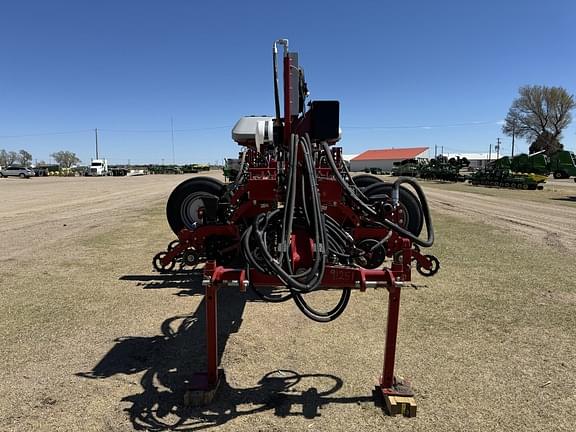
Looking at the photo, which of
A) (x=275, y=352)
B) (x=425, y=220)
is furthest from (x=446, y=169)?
(x=275, y=352)

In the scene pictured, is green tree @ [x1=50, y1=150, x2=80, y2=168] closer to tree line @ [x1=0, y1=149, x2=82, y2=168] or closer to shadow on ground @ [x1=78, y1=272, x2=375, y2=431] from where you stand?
tree line @ [x1=0, y1=149, x2=82, y2=168]

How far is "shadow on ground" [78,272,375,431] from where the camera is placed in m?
2.74

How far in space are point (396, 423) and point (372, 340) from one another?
3.90ft

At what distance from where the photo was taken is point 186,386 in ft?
10.2

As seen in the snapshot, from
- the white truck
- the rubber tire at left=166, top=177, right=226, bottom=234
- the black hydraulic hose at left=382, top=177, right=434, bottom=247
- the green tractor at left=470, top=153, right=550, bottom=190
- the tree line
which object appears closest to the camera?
the black hydraulic hose at left=382, top=177, right=434, bottom=247

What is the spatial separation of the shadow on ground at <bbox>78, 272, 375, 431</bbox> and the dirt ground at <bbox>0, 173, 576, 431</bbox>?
1cm

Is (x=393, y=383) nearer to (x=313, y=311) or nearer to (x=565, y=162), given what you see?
(x=313, y=311)

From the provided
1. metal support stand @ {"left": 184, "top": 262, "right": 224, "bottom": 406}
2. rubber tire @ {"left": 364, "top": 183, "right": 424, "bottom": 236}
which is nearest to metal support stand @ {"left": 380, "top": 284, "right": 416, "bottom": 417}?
metal support stand @ {"left": 184, "top": 262, "right": 224, "bottom": 406}

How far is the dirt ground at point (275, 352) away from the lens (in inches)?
108

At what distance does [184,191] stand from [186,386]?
417cm

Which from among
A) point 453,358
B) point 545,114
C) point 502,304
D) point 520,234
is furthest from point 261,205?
point 545,114

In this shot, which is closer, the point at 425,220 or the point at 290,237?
the point at 290,237

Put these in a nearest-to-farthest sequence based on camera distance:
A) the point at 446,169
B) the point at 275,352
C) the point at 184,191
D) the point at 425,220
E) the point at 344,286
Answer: the point at 344,286, the point at 275,352, the point at 425,220, the point at 184,191, the point at 446,169

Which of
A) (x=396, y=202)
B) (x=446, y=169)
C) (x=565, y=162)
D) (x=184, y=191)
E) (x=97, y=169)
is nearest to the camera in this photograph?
(x=396, y=202)
